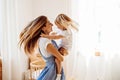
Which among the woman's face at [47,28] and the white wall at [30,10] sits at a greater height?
the white wall at [30,10]

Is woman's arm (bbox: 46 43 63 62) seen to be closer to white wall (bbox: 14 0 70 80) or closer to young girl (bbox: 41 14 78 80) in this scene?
young girl (bbox: 41 14 78 80)

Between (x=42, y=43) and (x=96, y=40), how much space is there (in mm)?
1213

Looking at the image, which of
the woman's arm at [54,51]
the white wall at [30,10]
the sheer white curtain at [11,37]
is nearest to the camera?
the woman's arm at [54,51]

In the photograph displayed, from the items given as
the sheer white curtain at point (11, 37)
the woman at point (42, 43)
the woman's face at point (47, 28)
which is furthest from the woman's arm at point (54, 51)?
the sheer white curtain at point (11, 37)

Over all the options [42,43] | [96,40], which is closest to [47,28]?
[42,43]

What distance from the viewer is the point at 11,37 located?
233 cm

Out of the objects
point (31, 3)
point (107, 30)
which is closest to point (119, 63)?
point (107, 30)

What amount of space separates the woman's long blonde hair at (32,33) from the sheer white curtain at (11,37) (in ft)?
3.05

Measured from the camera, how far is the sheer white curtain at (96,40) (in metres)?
2.45

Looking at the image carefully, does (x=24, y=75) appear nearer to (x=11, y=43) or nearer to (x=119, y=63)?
(x=11, y=43)

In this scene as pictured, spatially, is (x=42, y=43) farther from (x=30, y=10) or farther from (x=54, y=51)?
(x=30, y=10)

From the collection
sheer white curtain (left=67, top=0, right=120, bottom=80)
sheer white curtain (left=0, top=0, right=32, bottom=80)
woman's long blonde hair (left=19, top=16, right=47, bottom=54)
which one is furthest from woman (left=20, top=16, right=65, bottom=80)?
sheer white curtain (left=67, top=0, right=120, bottom=80)

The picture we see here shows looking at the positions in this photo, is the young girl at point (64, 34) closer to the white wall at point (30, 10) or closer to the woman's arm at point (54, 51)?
the woman's arm at point (54, 51)

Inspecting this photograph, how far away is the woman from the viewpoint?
4.63ft
